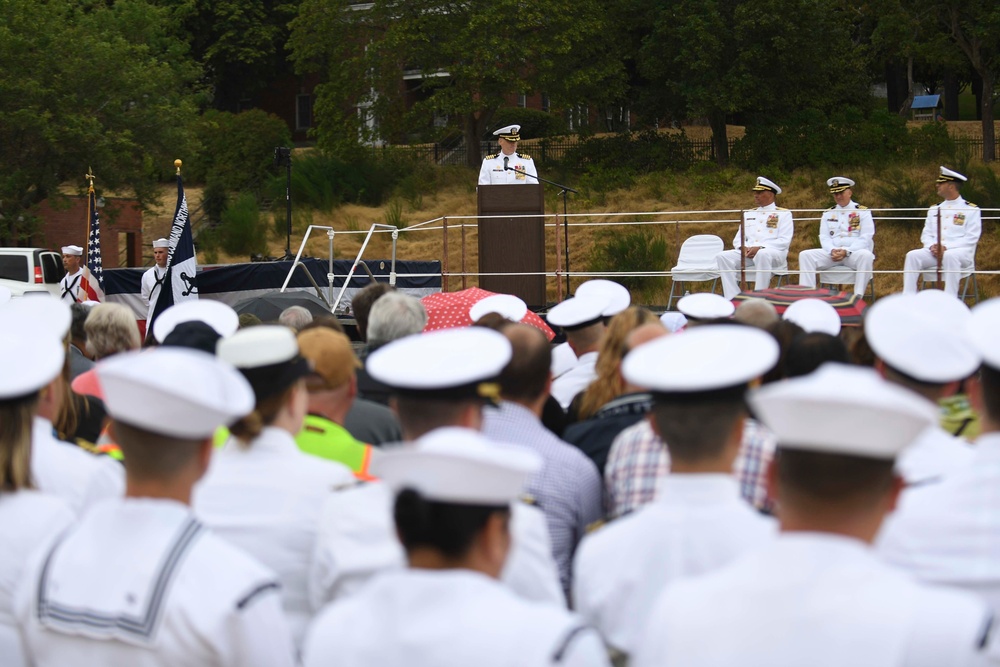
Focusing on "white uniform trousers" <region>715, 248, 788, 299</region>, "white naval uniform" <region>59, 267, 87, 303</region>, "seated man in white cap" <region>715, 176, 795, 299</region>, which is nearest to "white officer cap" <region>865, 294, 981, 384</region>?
"seated man in white cap" <region>715, 176, 795, 299</region>

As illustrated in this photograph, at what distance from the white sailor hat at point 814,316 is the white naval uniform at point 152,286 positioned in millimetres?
8480

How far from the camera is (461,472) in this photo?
1.92 meters

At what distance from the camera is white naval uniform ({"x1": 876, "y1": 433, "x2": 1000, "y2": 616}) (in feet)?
7.64

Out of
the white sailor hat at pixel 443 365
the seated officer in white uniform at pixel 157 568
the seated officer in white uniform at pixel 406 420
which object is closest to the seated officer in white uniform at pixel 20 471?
the seated officer in white uniform at pixel 157 568

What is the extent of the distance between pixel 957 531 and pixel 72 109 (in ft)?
81.9

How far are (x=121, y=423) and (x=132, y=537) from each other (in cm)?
22

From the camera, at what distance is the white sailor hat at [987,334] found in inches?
91.8

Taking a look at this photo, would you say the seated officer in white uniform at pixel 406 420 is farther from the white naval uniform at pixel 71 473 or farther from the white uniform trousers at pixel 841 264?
the white uniform trousers at pixel 841 264

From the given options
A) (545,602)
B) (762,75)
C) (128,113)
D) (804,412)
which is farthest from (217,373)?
(762,75)

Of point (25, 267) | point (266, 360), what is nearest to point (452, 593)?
point (266, 360)

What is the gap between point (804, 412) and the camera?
1860mm

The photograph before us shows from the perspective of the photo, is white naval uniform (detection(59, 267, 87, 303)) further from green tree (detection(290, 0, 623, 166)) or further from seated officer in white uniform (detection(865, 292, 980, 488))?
green tree (detection(290, 0, 623, 166))

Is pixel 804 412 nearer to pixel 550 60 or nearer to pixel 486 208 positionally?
pixel 486 208

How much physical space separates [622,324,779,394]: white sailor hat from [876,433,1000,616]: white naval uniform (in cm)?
40
